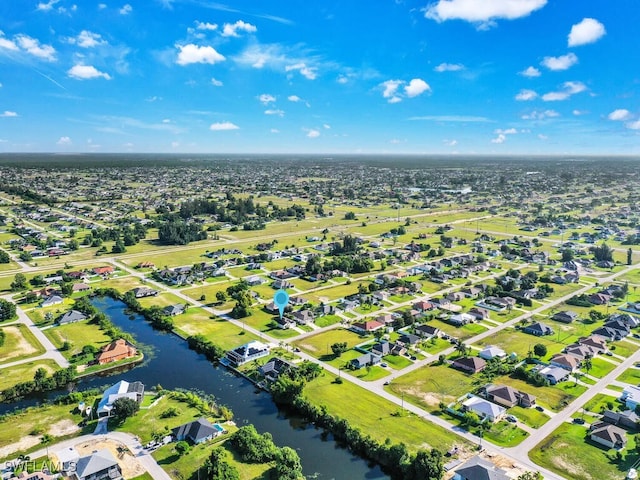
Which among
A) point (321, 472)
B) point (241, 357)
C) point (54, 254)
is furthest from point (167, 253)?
point (321, 472)

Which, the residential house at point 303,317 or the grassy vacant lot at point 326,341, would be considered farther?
the residential house at point 303,317

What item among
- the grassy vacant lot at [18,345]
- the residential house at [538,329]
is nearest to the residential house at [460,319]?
the residential house at [538,329]

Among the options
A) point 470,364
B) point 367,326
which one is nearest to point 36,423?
point 367,326

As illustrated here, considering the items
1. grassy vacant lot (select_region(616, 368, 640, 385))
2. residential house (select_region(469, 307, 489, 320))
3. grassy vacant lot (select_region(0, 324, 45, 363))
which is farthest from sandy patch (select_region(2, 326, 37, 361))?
grassy vacant lot (select_region(616, 368, 640, 385))

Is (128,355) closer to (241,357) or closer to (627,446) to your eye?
(241,357)

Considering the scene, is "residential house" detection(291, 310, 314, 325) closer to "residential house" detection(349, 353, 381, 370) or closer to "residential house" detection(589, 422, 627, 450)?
"residential house" detection(349, 353, 381, 370)

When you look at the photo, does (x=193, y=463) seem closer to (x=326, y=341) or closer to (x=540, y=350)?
(x=326, y=341)

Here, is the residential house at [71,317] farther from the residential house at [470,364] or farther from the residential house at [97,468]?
the residential house at [470,364]
